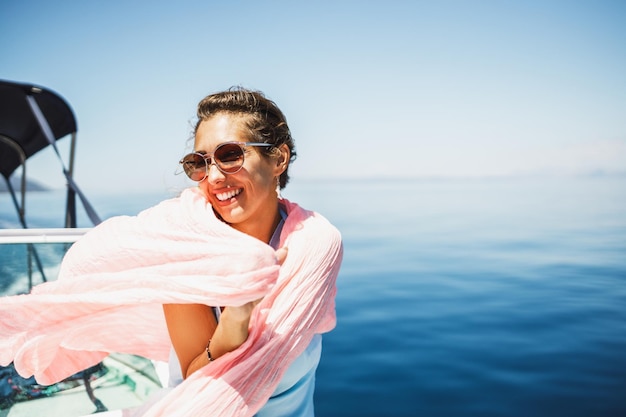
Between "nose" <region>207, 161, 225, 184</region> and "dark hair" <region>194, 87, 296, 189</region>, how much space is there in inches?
6.7

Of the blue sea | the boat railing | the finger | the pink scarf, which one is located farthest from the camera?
the blue sea

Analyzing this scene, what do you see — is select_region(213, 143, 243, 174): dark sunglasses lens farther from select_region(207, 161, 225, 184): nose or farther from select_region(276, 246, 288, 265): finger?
select_region(276, 246, 288, 265): finger

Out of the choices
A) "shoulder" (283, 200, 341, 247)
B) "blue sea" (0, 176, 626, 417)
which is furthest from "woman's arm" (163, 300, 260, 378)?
"blue sea" (0, 176, 626, 417)

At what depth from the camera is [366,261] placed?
1051cm

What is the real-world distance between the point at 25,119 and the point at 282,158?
244 inches

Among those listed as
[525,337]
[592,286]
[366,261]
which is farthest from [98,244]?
[366,261]

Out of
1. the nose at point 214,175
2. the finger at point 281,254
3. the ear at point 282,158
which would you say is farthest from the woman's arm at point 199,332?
the ear at point 282,158

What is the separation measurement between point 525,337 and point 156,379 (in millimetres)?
4632

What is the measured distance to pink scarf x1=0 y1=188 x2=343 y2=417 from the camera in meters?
1.05

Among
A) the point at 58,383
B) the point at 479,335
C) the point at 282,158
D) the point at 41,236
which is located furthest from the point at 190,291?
the point at 479,335

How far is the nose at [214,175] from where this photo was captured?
1302 millimetres

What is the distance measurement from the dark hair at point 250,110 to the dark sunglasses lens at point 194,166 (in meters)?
0.13

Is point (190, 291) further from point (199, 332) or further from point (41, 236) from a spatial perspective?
point (41, 236)

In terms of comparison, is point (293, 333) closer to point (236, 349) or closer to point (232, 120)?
point (236, 349)
